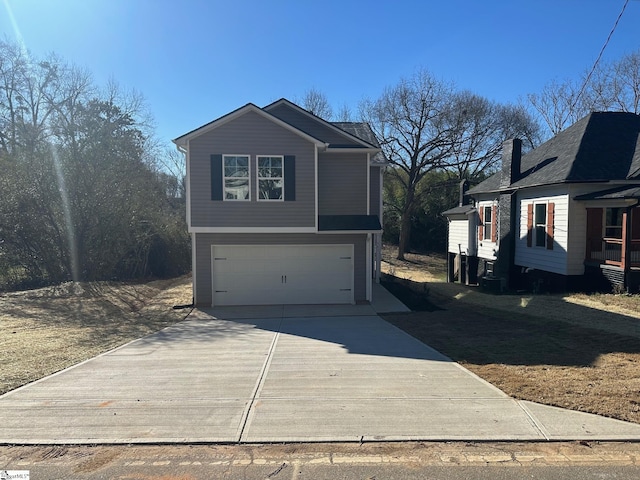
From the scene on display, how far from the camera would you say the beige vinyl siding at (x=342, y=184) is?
13.8 m

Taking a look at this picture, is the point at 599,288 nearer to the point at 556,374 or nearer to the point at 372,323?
the point at 372,323

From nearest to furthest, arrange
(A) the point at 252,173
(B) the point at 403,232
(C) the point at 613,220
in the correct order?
(A) the point at 252,173 → (C) the point at 613,220 → (B) the point at 403,232

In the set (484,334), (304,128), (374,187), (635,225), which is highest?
(304,128)

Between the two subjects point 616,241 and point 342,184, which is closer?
point 342,184

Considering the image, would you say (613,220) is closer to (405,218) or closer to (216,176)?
(216,176)

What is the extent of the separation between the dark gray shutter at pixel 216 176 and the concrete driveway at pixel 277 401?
5.62 m

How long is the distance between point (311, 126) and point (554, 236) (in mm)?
10027

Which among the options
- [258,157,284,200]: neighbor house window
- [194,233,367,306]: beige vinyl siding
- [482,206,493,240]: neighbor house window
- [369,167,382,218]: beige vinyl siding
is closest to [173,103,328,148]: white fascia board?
[258,157,284,200]: neighbor house window

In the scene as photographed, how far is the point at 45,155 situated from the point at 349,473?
17408mm

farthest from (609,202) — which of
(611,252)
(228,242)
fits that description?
(228,242)

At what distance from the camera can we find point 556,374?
608 cm

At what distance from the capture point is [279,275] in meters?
13.4

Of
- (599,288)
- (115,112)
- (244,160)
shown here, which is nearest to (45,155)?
(244,160)

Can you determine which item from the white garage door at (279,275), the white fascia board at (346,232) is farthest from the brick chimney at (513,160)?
the white garage door at (279,275)
